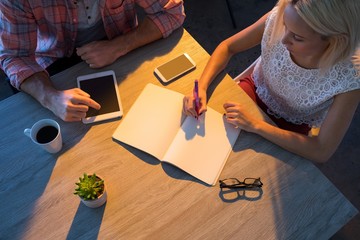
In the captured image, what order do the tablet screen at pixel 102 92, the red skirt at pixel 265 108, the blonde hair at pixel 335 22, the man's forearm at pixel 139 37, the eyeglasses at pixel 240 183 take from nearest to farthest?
the blonde hair at pixel 335 22 → the eyeglasses at pixel 240 183 → the tablet screen at pixel 102 92 → the man's forearm at pixel 139 37 → the red skirt at pixel 265 108

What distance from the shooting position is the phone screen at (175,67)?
1101mm

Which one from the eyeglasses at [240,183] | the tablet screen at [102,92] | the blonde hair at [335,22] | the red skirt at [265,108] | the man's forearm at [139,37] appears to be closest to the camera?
the blonde hair at [335,22]

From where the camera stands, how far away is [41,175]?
3.10 feet

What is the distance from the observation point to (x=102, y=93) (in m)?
1.07

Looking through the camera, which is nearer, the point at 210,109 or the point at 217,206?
the point at 217,206

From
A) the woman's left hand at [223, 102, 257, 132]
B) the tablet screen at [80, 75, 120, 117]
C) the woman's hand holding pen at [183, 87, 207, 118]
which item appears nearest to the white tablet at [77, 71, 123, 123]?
the tablet screen at [80, 75, 120, 117]

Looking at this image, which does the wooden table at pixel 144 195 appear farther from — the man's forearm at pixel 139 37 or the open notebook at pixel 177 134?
the man's forearm at pixel 139 37

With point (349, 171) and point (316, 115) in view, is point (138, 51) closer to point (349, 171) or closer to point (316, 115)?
point (316, 115)

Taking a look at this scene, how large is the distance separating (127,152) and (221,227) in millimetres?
343

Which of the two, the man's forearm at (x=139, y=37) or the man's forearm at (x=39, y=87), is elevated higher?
the man's forearm at (x=139, y=37)

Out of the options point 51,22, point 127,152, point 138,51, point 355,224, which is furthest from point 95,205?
point 355,224

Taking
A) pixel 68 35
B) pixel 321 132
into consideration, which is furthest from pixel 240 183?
pixel 68 35

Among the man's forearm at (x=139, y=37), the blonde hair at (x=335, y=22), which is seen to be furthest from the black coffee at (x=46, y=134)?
the blonde hair at (x=335, y=22)

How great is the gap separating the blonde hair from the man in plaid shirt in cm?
48
